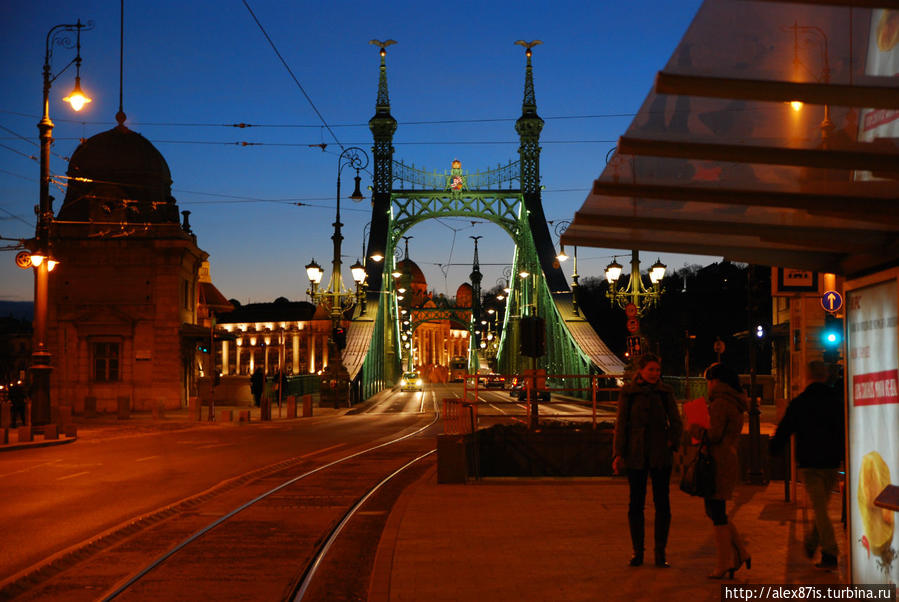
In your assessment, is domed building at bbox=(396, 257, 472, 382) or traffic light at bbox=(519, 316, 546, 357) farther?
domed building at bbox=(396, 257, 472, 382)

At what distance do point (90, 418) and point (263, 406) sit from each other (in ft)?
20.8

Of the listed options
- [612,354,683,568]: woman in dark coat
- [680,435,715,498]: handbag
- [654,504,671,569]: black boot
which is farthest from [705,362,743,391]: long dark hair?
[654,504,671,569]: black boot

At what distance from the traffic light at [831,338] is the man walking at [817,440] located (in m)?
5.67

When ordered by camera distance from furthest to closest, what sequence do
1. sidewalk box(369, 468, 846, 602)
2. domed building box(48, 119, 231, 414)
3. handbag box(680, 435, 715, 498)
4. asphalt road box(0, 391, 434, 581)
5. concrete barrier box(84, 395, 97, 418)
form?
domed building box(48, 119, 231, 414), concrete barrier box(84, 395, 97, 418), asphalt road box(0, 391, 434, 581), handbag box(680, 435, 715, 498), sidewalk box(369, 468, 846, 602)

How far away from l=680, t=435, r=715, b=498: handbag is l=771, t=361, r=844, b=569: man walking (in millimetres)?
529

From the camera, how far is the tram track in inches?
307

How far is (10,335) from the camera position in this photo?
129625mm

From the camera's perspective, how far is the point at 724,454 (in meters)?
7.88

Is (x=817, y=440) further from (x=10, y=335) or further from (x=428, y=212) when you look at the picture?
(x=10, y=335)

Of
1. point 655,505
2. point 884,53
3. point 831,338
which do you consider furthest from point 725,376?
point 831,338

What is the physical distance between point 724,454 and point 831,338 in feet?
21.6

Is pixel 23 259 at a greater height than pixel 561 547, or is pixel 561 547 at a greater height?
pixel 23 259

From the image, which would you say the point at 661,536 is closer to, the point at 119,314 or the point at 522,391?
the point at 522,391

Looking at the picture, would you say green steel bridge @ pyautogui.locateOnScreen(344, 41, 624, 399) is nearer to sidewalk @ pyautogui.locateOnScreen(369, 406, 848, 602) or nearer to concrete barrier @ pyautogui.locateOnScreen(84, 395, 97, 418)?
concrete barrier @ pyautogui.locateOnScreen(84, 395, 97, 418)
